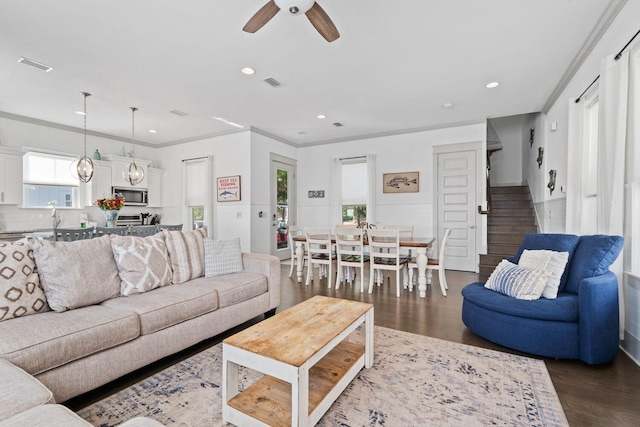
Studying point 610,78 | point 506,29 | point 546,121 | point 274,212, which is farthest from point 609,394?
point 274,212

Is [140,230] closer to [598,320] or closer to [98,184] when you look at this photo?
[98,184]

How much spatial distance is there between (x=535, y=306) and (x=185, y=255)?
3078 mm

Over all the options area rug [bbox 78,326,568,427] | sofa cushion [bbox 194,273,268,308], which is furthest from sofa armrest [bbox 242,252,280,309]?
area rug [bbox 78,326,568,427]

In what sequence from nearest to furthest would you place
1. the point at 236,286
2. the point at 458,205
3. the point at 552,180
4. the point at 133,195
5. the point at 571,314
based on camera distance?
1. the point at 571,314
2. the point at 236,286
3. the point at 552,180
4. the point at 458,205
5. the point at 133,195

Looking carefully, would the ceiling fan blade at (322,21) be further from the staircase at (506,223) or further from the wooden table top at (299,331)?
the staircase at (506,223)

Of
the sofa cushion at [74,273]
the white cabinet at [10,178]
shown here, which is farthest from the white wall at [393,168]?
the white cabinet at [10,178]

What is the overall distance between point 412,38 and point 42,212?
659cm

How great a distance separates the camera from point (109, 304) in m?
2.14

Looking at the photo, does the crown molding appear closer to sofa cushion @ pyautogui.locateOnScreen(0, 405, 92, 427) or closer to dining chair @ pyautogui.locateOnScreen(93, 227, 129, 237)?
sofa cushion @ pyautogui.locateOnScreen(0, 405, 92, 427)

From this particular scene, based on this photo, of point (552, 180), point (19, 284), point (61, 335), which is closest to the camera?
point (61, 335)

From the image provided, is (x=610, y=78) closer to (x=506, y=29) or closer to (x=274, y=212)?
(x=506, y=29)

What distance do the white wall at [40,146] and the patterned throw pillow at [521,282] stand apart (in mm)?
7001

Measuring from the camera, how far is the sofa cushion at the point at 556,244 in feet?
8.58

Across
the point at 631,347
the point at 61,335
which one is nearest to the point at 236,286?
the point at 61,335
